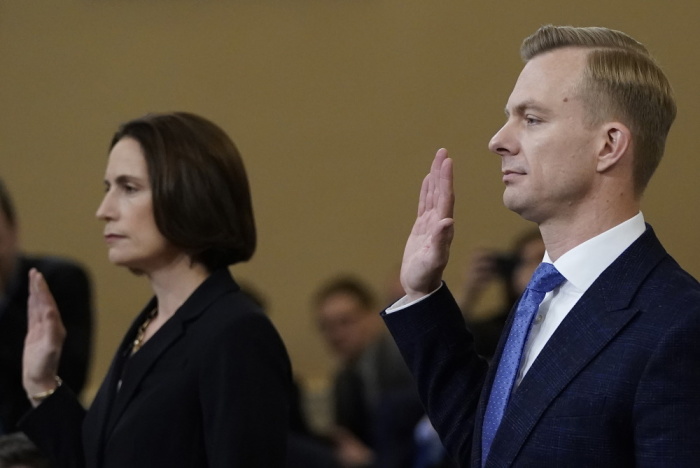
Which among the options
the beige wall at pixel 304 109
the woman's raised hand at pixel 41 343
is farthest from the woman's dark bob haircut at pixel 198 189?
the beige wall at pixel 304 109

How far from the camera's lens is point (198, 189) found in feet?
8.15

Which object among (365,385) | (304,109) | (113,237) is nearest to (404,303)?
(113,237)

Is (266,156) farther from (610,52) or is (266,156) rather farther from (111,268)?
(610,52)

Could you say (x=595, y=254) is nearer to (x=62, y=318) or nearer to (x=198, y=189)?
(x=198, y=189)

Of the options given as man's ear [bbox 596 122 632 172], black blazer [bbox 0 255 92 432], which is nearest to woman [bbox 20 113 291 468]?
black blazer [bbox 0 255 92 432]

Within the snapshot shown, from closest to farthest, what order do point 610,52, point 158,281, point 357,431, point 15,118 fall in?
point 610,52, point 158,281, point 357,431, point 15,118

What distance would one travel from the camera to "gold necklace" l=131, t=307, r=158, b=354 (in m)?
2.58

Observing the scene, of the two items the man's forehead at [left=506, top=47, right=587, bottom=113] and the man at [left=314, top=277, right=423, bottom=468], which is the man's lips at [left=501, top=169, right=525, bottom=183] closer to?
the man's forehead at [left=506, top=47, right=587, bottom=113]

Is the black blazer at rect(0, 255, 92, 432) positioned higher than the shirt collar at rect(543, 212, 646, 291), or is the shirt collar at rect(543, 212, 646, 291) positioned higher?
the shirt collar at rect(543, 212, 646, 291)

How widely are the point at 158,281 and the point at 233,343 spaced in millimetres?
285

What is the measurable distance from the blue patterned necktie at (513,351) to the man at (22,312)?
1.50 meters

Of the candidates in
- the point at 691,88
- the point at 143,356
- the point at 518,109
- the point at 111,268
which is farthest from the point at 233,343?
the point at 691,88

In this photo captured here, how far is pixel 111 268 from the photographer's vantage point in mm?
5859

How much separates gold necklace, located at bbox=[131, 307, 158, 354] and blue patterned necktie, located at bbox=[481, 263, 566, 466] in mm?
918
